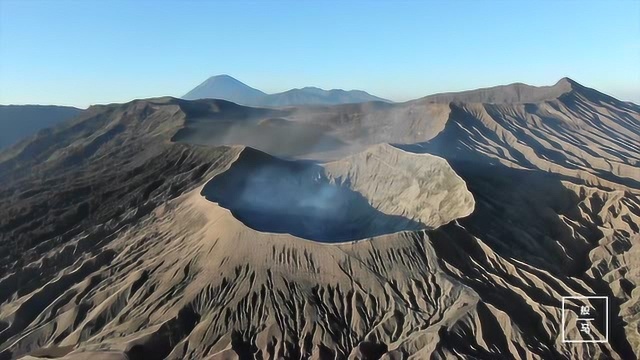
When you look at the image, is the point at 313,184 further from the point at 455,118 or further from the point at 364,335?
the point at 455,118

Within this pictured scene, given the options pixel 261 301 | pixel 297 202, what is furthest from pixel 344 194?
pixel 261 301

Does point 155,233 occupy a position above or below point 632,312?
above

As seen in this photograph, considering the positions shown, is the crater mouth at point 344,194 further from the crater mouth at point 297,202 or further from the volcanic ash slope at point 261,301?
the volcanic ash slope at point 261,301

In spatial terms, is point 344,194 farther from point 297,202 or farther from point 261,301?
point 261,301

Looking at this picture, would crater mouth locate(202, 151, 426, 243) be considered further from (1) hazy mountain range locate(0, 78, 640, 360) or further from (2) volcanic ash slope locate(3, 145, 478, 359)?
(2) volcanic ash slope locate(3, 145, 478, 359)

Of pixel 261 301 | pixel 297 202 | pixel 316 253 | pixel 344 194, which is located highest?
pixel 316 253

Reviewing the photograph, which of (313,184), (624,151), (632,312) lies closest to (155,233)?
(313,184)

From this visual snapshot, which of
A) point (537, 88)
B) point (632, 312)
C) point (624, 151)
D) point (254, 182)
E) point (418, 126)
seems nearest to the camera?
point (632, 312)
